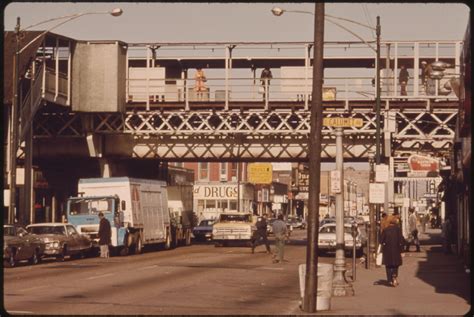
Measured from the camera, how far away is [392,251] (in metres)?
26.0

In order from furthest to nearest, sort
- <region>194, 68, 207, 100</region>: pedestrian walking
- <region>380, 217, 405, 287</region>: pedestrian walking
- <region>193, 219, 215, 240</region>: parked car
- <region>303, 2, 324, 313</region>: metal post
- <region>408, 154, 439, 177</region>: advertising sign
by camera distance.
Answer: <region>193, 219, 215, 240</region>: parked car → <region>194, 68, 207, 100</region>: pedestrian walking → <region>408, 154, 439, 177</region>: advertising sign → <region>380, 217, 405, 287</region>: pedestrian walking → <region>303, 2, 324, 313</region>: metal post

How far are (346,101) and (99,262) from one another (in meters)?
19.1

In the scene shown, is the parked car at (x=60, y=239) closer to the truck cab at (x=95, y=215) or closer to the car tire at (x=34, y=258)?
the car tire at (x=34, y=258)

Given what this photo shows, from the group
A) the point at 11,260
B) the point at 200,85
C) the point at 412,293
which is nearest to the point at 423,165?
the point at 200,85

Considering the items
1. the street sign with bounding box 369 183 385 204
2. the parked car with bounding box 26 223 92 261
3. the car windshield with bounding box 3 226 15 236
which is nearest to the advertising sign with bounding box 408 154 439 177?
the street sign with bounding box 369 183 385 204

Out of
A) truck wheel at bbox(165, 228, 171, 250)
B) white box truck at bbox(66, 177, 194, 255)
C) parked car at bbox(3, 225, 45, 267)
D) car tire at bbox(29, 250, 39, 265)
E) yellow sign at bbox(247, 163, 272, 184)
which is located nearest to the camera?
parked car at bbox(3, 225, 45, 267)

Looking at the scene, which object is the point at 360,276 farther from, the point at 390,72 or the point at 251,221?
the point at 390,72

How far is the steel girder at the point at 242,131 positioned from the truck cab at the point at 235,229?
340cm

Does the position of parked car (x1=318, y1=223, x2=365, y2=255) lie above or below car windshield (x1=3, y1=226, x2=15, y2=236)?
below

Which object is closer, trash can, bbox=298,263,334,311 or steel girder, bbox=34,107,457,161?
trash can, bbox=298,263,334,311

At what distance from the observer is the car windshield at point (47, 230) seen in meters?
39.8

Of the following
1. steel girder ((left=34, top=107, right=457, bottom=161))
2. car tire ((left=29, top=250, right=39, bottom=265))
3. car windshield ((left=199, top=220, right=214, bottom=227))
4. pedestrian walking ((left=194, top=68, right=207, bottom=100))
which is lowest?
car windshield ((left=199, top=220, right=214, bottom=227))

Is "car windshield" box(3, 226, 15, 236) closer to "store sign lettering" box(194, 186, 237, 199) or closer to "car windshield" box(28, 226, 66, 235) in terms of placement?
"car windshield" box(28, 226, 66, 235)

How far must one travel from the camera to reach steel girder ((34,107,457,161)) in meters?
53.3
